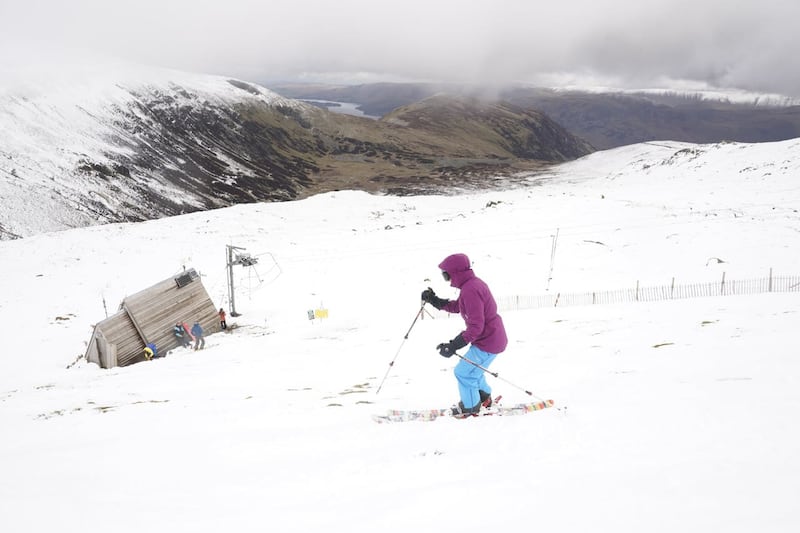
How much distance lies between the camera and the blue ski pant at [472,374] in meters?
7.49

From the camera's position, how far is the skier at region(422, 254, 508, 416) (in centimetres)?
717

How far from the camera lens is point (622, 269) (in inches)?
1231

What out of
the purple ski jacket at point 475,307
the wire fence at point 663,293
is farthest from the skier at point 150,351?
the purple ski jacket at point 475,307

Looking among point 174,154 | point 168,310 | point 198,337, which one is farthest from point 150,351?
point 174,154

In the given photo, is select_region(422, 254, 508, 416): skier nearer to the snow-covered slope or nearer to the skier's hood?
the skier's hood

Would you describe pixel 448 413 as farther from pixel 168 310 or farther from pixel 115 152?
pixel 115 152

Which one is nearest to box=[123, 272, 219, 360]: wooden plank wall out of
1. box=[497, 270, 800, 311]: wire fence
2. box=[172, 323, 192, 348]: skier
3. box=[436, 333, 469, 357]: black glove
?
box=[172, 323, 192, 348]: skier

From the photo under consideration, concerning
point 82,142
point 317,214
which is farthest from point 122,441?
point 82,142

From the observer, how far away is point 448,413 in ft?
25.7

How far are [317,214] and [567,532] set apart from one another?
62.9 metres

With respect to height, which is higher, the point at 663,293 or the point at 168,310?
the point at 168,310

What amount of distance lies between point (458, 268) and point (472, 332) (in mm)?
1003

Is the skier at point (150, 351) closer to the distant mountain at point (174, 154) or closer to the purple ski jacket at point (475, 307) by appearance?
the purple ski jacket at point (475, 307)

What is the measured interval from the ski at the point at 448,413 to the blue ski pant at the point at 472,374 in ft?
0.89
